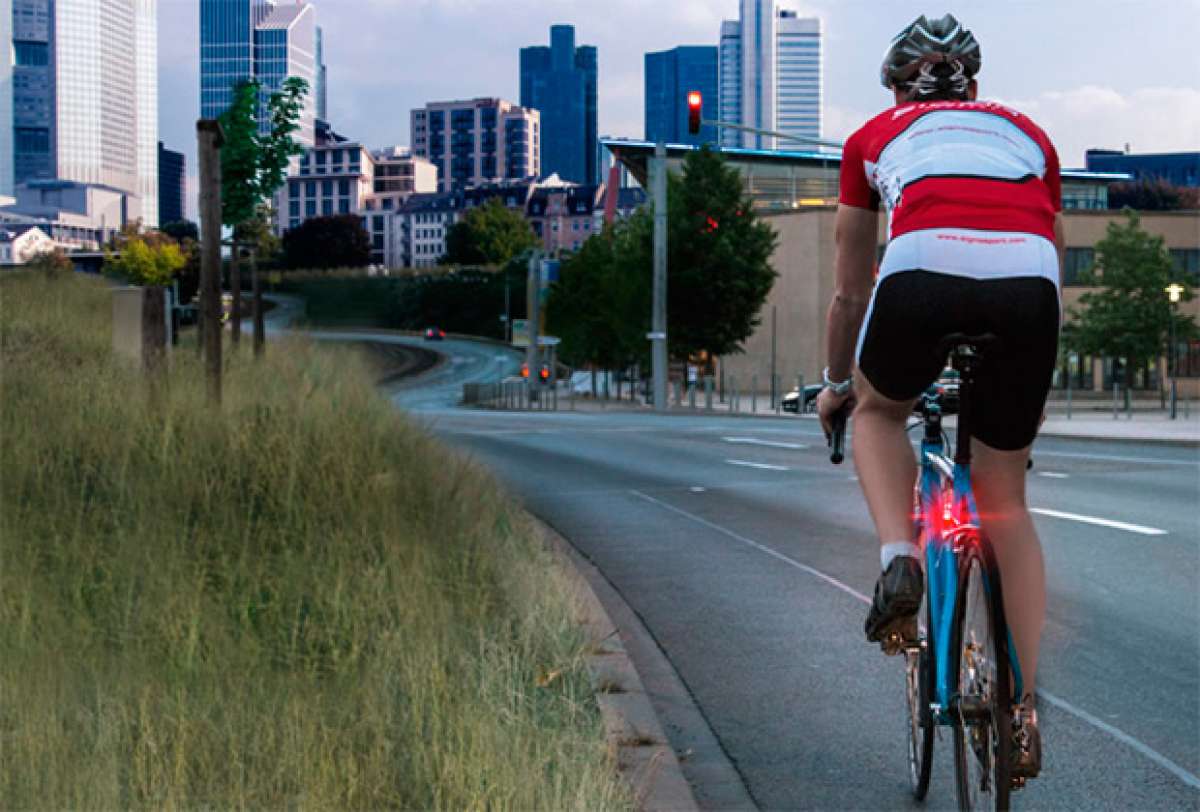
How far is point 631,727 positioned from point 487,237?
177 m

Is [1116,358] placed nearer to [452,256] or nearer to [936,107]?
[936,107]

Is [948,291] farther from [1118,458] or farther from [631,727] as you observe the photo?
[1118,458]

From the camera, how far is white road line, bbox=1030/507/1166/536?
1074 centimetres

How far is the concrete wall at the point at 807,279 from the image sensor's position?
71375 millimetres

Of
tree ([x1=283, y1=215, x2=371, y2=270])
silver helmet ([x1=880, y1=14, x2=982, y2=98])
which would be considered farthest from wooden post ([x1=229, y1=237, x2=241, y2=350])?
tree ([x1=283, y1=215, x2=371, y2=270])

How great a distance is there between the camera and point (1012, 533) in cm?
325

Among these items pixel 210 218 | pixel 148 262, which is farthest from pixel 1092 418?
pixel 210 218

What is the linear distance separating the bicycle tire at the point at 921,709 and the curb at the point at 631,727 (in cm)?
64

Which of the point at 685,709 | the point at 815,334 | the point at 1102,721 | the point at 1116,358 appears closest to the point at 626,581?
the point at 685,709

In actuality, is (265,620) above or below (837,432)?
below

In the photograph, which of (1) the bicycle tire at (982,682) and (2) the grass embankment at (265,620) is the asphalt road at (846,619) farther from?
(1) the bicycle tire at (982,682)

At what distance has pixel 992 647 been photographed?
306 cm

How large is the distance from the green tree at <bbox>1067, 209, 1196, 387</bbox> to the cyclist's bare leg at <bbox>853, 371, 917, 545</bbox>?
55.1 meters

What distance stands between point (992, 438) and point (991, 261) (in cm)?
40
